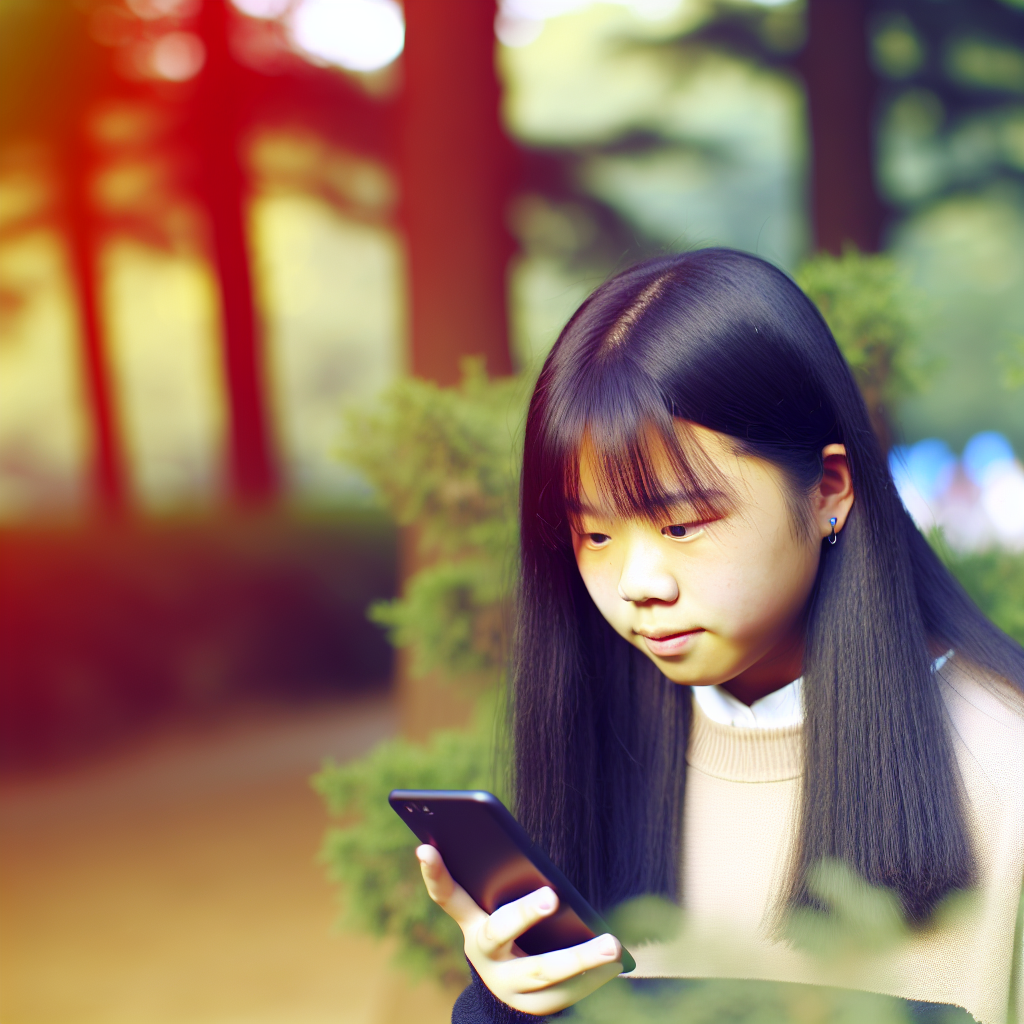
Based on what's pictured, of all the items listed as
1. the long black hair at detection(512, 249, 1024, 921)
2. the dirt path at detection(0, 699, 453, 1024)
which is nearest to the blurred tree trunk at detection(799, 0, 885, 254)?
the dirt path at detection(0, 699, 453, 1024)

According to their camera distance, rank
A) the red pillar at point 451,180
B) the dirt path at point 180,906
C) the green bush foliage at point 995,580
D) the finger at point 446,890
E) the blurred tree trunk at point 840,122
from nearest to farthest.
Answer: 1. the finger at point 446,890
2. the green bush foliage at point 995,580
3. the red pillar at point 451,180
4. the dirt path at point 180,906
5. the blurred tree trunk at point 840,122

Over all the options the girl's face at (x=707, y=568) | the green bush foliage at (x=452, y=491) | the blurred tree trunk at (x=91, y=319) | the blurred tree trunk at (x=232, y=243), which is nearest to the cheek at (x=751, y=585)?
the girl's face at (x=707, y=568)

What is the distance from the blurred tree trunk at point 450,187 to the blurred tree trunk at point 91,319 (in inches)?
245

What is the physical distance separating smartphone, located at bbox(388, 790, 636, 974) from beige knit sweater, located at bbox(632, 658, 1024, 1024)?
0.14m

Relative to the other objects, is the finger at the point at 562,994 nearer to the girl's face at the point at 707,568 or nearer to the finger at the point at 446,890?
the finger at the point at 446,890

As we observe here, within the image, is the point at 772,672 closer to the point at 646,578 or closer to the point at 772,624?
the point at 772,624

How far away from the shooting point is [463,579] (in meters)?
2.55

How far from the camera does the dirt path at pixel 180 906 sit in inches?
158

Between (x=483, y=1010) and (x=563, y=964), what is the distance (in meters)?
0.29

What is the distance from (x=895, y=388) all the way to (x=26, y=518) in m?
7.49

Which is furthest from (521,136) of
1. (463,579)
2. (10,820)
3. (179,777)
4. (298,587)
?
(463,579)

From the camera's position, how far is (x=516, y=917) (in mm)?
1265

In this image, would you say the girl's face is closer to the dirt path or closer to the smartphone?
the smartphone

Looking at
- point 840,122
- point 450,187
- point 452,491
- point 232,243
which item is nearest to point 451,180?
point 450,187
